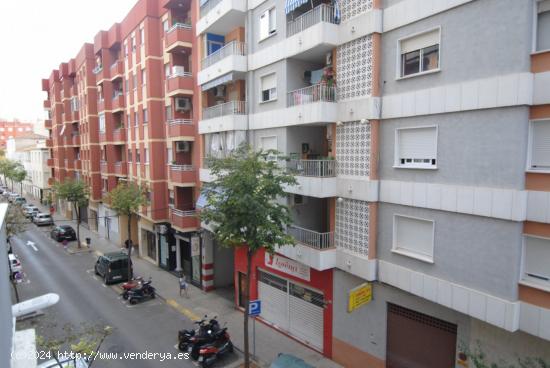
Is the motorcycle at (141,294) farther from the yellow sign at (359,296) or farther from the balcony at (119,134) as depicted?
the balcony at (119,134)

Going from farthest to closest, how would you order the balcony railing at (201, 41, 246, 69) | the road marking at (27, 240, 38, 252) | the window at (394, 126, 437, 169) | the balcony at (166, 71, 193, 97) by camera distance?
the road marking at (27, 240, 38, 252)
the balcony at (166, 71, 193, 97)
the balcony railing at (201, 41, 246, 69)
the window at (394, 126, 437, 169)

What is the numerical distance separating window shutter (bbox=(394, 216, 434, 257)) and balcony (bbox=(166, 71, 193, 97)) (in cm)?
1556

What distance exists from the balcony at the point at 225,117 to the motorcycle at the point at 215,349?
9204 millimetres

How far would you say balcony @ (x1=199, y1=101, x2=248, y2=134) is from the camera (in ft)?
56.8

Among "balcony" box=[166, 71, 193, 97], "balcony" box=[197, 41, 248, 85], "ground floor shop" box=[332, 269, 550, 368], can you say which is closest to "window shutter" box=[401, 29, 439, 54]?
"ground floor shop" box=[332, 269, 550, 368]

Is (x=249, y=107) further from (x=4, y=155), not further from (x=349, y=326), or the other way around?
(x=4, y=155)

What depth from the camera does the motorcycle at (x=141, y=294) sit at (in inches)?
769

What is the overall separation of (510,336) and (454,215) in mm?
3112

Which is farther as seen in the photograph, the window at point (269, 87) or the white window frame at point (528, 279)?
the window at point (269, 87)

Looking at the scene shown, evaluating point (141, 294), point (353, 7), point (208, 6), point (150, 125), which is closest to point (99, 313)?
point (141, 294)

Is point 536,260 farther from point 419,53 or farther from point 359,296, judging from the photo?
point 419,53

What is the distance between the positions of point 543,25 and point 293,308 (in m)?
12.8

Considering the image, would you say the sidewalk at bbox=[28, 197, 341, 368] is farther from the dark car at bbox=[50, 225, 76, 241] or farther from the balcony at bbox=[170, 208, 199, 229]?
the dark car at bbox=[50, 225, 76, 241]

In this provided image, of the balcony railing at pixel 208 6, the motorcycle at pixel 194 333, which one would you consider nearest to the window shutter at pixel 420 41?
the balcony railing at pixel 208 6
